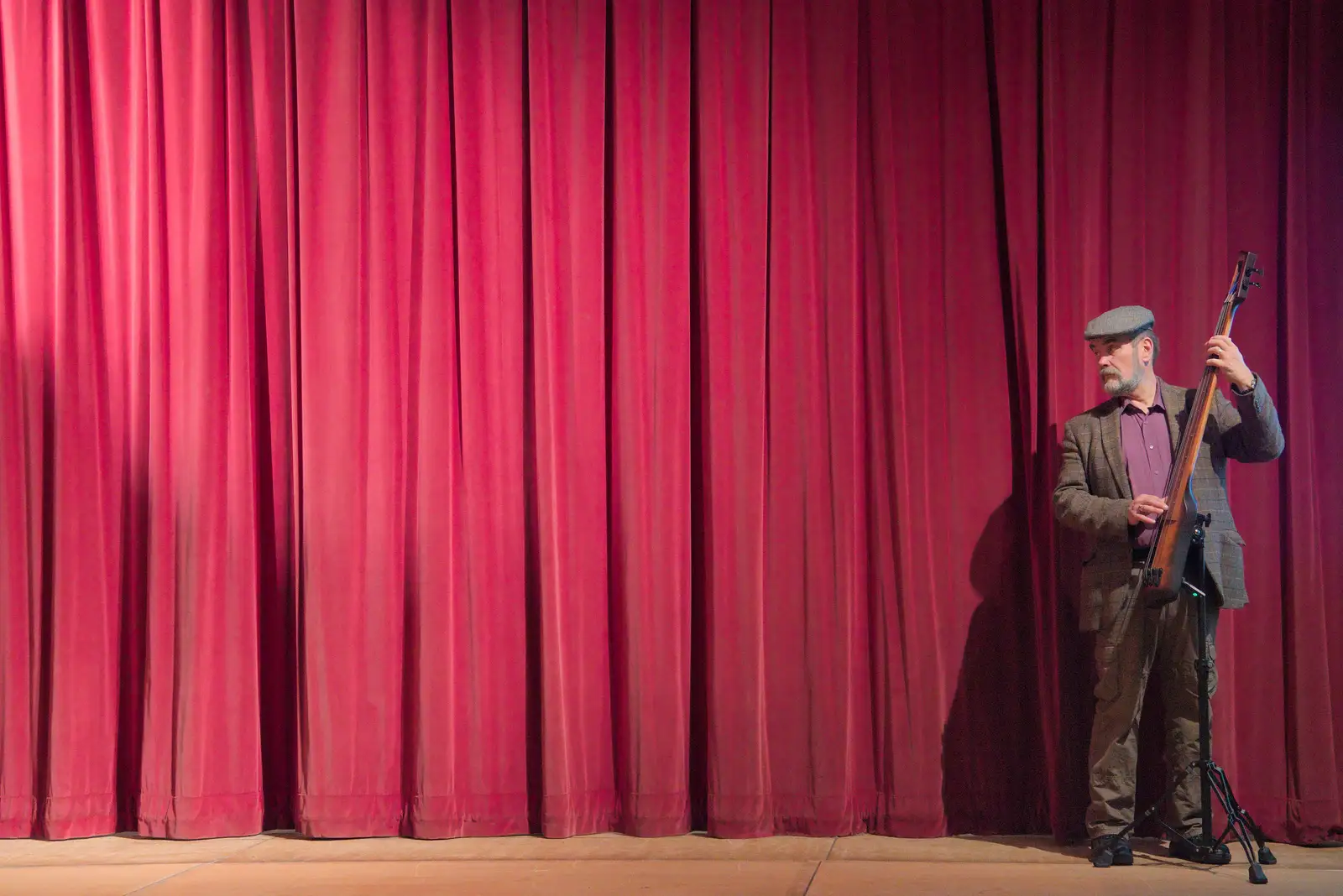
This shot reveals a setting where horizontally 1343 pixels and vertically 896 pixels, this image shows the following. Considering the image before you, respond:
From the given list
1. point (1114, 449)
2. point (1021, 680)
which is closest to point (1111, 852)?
point (1021, 680)

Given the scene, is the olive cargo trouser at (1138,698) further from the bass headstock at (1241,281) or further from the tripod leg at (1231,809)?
the bass headstock at (1241,281)

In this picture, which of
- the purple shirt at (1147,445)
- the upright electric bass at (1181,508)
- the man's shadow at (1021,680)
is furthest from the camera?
the man's shadow at (1021,680)

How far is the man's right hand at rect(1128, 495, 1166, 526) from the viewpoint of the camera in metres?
2.92

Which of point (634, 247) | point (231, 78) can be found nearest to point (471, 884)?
point (634, 247)

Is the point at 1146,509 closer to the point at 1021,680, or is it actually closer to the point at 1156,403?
the point at 1156,403

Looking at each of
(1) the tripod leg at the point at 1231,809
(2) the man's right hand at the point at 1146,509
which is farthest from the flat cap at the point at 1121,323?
(1) the tripod leg at the point at 1231,809

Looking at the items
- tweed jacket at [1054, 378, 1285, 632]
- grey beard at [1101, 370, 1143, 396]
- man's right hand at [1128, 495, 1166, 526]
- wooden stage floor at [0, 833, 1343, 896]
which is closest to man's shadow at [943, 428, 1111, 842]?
wooden stage floor at [0, 833, 1343, 896]

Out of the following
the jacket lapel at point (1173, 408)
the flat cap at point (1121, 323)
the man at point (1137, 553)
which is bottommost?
the man at point (1137, 553)

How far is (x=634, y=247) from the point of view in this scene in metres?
3.67

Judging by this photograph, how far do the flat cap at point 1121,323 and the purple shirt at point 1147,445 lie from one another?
0.63 ft

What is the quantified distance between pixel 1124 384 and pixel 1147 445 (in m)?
0.18

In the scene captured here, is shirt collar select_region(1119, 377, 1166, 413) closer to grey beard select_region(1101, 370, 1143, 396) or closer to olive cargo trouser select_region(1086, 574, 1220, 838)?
grey beard select_region(1101, 370, 1143, 396)

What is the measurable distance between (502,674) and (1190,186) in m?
2.53

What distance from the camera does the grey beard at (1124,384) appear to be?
10.4 feet
